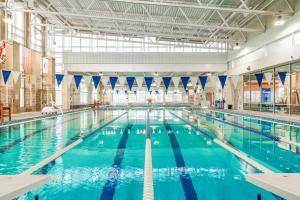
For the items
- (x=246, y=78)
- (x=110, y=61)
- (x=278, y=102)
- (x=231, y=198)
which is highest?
(x=110, y=61)

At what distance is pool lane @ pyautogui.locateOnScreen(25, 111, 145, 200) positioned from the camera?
334cm

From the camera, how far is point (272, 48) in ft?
47.3

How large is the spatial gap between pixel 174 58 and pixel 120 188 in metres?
19.1

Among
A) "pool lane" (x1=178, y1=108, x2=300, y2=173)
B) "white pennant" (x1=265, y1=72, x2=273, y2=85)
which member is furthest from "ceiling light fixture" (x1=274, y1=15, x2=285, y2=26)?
"white pennant" (x1=265, y1=72, x2=273, y2=85)

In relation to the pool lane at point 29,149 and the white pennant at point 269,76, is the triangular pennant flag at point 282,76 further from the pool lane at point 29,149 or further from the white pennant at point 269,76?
the pool lane at point 29,149

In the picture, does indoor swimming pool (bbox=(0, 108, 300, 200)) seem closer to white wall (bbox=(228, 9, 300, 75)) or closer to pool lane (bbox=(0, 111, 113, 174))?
pool lane (bbox=(0, 111, 113, 174))

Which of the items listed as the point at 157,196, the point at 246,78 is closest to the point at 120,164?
the point at 157,196

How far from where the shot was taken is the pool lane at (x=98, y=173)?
11.0ft

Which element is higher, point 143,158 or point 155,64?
point 155,64

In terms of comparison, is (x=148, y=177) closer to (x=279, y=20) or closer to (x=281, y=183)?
(x=281, y=183)

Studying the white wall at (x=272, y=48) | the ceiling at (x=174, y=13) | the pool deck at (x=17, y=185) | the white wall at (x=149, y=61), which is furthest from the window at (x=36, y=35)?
the pool deck at (x=17, y=185)

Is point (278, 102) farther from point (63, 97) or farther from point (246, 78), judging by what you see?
point (63, 97)

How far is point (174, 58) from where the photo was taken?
72.0 ft

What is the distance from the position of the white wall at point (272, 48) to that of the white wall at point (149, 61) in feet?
7.70
